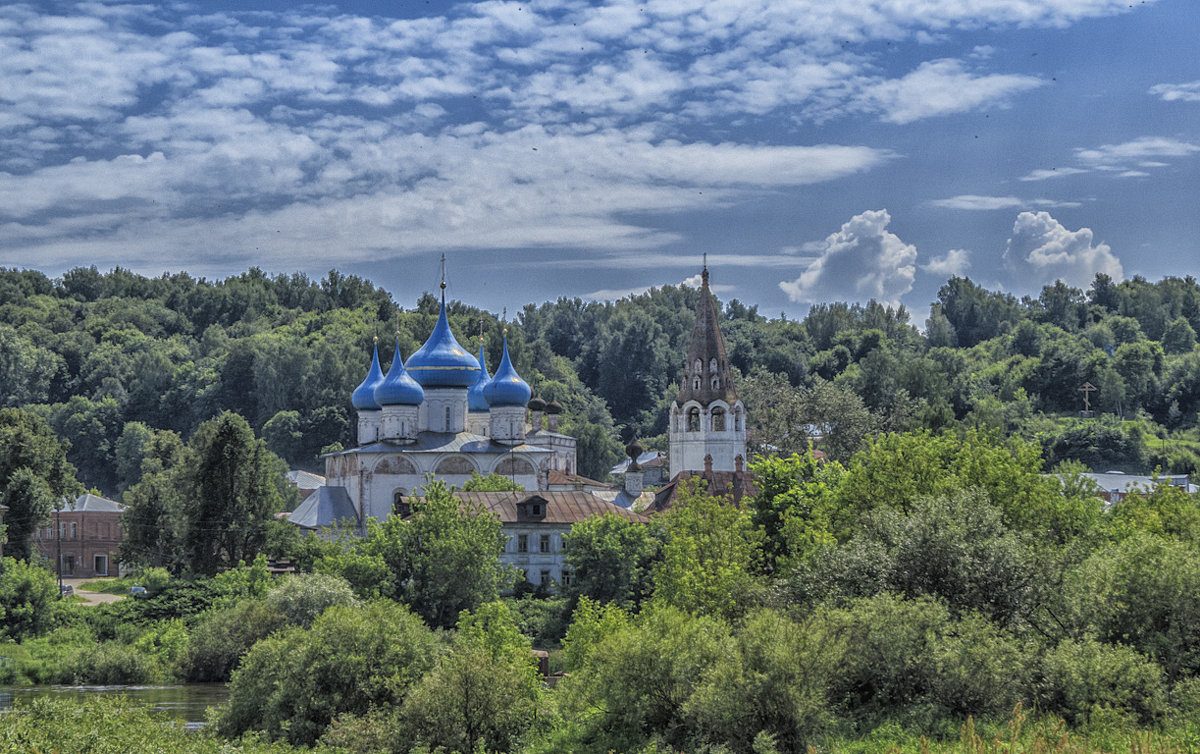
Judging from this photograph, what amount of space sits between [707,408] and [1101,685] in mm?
44943

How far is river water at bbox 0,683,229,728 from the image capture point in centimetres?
3862

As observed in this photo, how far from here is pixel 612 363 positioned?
Answer: 459 feet

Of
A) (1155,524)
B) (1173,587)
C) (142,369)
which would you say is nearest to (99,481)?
(142,369)

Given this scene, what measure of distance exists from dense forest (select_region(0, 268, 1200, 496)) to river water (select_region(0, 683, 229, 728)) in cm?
3830

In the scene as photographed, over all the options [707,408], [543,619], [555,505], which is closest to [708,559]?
[543,619]

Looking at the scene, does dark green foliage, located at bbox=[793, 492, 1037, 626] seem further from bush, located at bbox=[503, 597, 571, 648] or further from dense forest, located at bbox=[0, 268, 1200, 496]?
dense forest, located at bbox=[0, 268, 1200, 496]

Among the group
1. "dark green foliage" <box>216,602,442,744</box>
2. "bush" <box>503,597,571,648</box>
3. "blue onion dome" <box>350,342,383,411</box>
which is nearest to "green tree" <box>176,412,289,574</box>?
"blue onion dome" <box>350,342,383,411</box>

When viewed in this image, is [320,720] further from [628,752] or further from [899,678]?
[899,678]

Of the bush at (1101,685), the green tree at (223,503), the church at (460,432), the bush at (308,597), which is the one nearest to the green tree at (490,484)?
the church at (460,432)

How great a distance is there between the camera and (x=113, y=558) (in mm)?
76875

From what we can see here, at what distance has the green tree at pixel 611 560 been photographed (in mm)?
46656

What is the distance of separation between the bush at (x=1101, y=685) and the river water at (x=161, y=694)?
21.2 meters

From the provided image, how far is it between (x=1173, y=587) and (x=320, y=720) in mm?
16094

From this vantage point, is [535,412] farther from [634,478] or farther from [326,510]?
[326,510]
